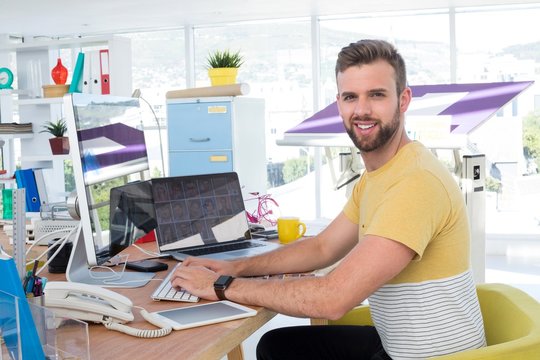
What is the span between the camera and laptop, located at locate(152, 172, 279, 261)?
2260 millimetres

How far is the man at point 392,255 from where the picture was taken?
160 centimetres

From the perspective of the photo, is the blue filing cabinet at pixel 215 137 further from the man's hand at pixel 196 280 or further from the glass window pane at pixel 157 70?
the man's hand at pixel 196 280

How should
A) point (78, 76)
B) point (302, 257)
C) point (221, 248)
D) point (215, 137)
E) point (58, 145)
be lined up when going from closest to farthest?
1. point (302, 257)
2. point (221, 248)
3. point (78, 76)
4. point (58, 145)
5. point (215, 137)

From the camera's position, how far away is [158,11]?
261 inches

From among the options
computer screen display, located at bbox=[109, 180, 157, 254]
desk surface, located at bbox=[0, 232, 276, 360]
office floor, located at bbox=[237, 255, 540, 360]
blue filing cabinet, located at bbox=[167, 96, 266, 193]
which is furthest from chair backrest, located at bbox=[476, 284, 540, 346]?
blue filing cabinet, located at bbox=[167, 96, 266, 193]

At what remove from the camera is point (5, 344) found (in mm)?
1143


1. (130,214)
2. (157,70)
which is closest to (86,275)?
(130,214)

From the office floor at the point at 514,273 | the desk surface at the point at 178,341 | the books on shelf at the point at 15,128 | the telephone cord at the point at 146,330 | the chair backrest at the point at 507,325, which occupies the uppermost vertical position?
the books on shelf at the point at 15,128

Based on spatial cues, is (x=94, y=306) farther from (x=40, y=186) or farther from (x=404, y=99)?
(x=40, y=186)

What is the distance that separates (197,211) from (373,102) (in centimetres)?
79

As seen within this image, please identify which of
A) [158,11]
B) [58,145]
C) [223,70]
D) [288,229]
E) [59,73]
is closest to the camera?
[288,229]

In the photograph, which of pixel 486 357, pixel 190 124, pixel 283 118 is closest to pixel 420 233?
pixel 486 357

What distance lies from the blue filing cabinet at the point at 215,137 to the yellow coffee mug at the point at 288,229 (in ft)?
9.99

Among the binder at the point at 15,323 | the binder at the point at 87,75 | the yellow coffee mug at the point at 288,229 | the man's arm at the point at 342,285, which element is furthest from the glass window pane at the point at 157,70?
the binder at the point at 15,323
